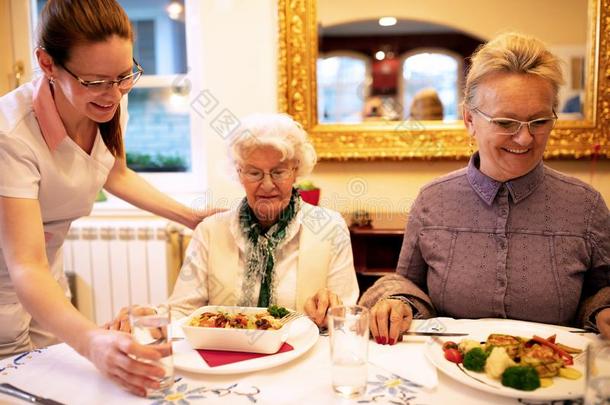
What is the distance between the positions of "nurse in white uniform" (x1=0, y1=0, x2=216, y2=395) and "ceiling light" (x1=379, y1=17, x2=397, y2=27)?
1506 mm

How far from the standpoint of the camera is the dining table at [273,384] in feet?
3.27

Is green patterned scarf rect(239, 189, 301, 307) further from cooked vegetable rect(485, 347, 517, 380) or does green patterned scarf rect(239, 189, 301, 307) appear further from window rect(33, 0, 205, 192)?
window rect(33, 0, 205, 192)

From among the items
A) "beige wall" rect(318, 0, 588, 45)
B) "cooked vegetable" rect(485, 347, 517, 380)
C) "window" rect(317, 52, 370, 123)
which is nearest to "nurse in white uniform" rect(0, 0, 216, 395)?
"cooked vegetable" rect(485, 347, 517, 380)

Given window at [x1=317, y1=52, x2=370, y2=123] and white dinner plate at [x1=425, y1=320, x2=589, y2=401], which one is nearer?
white dinner plate at [x1=425, y1=320, x2=589, y2=401]

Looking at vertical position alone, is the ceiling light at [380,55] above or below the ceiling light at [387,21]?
below

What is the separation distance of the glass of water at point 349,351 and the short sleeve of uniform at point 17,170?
76 centimetres

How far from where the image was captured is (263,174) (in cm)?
171

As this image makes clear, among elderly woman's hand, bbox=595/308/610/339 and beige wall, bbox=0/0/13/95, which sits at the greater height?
beige wall, bbox=0/0/13/95

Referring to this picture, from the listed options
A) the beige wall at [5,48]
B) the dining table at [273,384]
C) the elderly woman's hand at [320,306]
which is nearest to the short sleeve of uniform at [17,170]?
the dining table at [273,384]

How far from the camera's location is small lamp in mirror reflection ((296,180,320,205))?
2.47 meters

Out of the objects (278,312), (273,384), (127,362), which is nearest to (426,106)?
(278,312)

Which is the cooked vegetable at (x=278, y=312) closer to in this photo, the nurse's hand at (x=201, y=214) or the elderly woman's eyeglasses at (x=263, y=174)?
the elderly woman's eyeglasses at (x=263, y=174)

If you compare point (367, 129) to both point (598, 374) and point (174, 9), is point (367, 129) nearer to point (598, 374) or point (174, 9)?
point (174, 9)

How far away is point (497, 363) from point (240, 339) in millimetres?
517
